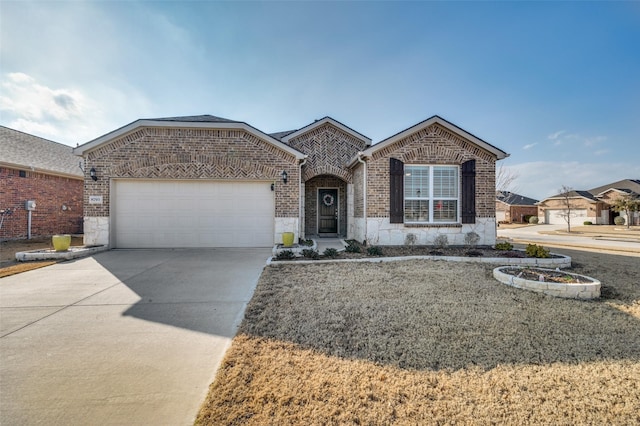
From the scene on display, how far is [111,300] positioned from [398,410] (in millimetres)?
4729

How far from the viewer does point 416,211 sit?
909 centimetres

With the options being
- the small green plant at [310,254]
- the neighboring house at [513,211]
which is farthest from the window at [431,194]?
the neighboring house at [513,211]

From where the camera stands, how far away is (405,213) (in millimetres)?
9062

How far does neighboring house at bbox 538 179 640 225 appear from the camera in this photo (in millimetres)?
30844

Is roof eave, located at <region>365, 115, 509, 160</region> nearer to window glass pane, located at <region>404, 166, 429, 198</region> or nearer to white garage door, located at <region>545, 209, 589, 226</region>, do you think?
window glass pane, located at <region>404, 166, 429, 198</region>

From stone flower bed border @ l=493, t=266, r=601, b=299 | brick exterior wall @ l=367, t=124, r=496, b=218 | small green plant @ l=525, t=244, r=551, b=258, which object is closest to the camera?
stone flower bed border @ l=493, t=266, r=601, b=299

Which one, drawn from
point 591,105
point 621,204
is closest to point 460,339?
point 591,105

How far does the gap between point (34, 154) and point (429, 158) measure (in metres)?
17.9

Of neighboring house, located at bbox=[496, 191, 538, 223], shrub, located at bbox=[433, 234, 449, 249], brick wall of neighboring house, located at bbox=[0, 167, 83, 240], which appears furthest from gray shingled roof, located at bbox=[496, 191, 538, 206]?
brick wall of neighboring house, located at bbox=[0, 167, 83, 240]

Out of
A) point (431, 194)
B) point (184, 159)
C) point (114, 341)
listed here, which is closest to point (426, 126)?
point (431, 194)

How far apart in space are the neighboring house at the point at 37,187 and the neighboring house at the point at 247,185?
17.0 ft

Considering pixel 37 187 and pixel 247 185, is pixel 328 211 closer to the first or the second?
pixel 247 185

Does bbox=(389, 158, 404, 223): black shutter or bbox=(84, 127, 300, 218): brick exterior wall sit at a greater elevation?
bbox=(84, 127, 300, 218): brick exterior wall

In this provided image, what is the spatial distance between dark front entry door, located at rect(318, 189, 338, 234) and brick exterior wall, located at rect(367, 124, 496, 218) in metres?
3.57
